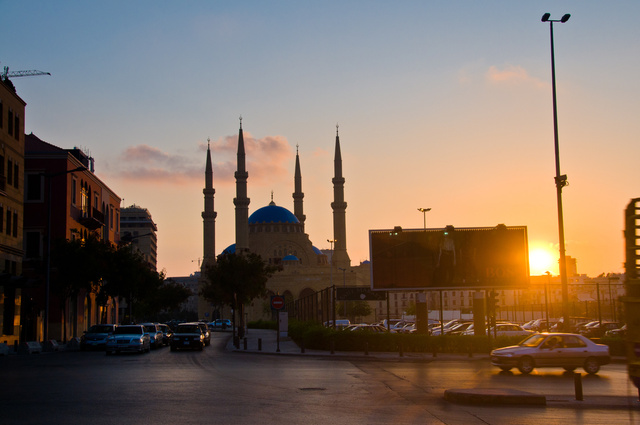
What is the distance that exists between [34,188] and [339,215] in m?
63.5

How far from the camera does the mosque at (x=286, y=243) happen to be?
110 meters

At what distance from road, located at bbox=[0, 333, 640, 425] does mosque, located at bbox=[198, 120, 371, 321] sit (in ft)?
254

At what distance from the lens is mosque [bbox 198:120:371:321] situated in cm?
10956

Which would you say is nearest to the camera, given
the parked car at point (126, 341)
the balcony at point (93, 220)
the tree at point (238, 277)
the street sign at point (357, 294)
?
the parked car at point (126, 341)

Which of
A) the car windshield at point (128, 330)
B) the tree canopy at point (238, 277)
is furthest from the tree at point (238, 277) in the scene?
the car windshield at point (128, 330)

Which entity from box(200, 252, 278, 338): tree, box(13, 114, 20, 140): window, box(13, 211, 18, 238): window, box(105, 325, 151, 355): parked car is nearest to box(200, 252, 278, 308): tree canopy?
box(200, 252, 278, 338): tree

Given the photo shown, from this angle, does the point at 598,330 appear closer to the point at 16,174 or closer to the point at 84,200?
the point at 16,174

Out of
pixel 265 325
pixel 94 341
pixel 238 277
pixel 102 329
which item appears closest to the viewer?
pixel 94 341

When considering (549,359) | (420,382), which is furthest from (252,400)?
(549,359)

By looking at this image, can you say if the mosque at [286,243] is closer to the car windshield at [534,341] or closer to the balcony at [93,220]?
the balcony at [93,220]

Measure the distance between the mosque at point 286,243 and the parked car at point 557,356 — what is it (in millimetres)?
78008

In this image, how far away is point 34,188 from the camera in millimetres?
49531

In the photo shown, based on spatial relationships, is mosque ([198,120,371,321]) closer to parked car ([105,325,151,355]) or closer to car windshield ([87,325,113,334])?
car windshield ([87,325,113,334])

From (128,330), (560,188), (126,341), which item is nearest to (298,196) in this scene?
(128,330)
